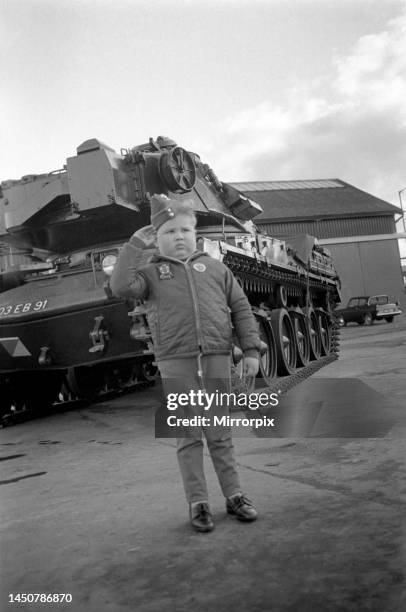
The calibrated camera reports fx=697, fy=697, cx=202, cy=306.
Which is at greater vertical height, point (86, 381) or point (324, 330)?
point (324, 330)

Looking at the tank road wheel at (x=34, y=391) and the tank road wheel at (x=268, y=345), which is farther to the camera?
the tank road wheel at (x=268, y=345)

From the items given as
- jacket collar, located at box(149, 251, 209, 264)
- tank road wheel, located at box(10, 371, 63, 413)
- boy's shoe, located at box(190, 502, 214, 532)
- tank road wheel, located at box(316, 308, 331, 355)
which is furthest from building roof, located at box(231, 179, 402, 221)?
boy's shoe, located at box(190, 502, 214, 532)

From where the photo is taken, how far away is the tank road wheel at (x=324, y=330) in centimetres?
1222

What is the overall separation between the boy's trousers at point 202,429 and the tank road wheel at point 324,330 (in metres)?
8.90

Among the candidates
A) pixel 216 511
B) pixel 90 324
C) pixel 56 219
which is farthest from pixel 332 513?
pixel 56 219

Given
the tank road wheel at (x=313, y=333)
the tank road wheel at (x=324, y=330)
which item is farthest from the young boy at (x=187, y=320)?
the tank road wheel at (x=324, y=330)

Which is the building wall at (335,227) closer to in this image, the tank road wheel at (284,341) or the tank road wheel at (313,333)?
the tank road wheel at (313,333)

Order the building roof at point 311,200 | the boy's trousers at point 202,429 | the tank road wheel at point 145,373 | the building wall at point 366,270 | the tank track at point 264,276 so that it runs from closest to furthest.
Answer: the boy's trousers at point 202,429
the tank track at point 264,276
the tank road wheel at point 145,373
the building wall at point 366,270
the building roof at point 311,200

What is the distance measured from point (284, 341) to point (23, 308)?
11.3ft

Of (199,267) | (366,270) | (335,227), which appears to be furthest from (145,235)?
(335,227)

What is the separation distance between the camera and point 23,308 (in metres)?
7.41

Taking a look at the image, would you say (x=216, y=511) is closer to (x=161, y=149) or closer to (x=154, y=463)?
(x=154, y=463)

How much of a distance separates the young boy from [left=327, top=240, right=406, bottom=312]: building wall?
33.3 metres

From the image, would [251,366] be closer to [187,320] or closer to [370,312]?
[187,320]
